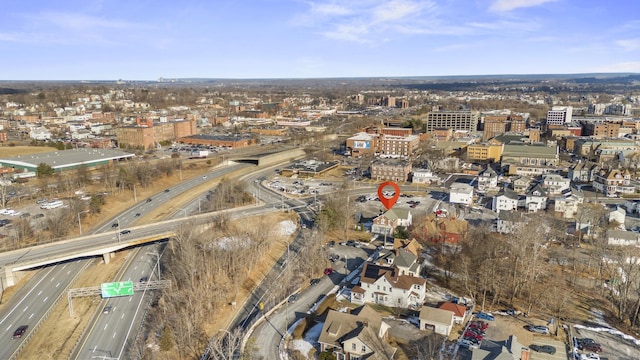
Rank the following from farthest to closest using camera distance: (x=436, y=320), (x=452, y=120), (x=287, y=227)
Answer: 1. (x=452, y=120)
2. (x=287, y=227)
3. (x=436, y=320)

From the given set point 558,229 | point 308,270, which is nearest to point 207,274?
point 308,270

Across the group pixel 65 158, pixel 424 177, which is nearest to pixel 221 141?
pixel 65 158

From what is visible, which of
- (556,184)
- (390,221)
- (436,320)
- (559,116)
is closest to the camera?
(436,320)

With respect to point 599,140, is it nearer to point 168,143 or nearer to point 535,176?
point 535,176

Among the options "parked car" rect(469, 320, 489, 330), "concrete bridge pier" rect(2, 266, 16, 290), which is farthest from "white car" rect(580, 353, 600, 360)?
"concrete bridge pier" rect(2, 266, 16, 290)

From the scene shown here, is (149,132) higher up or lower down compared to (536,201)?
higher up

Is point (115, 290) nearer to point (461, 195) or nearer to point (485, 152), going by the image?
point (461, 195)

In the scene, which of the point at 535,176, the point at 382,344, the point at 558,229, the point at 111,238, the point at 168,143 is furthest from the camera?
the point at 168,143
